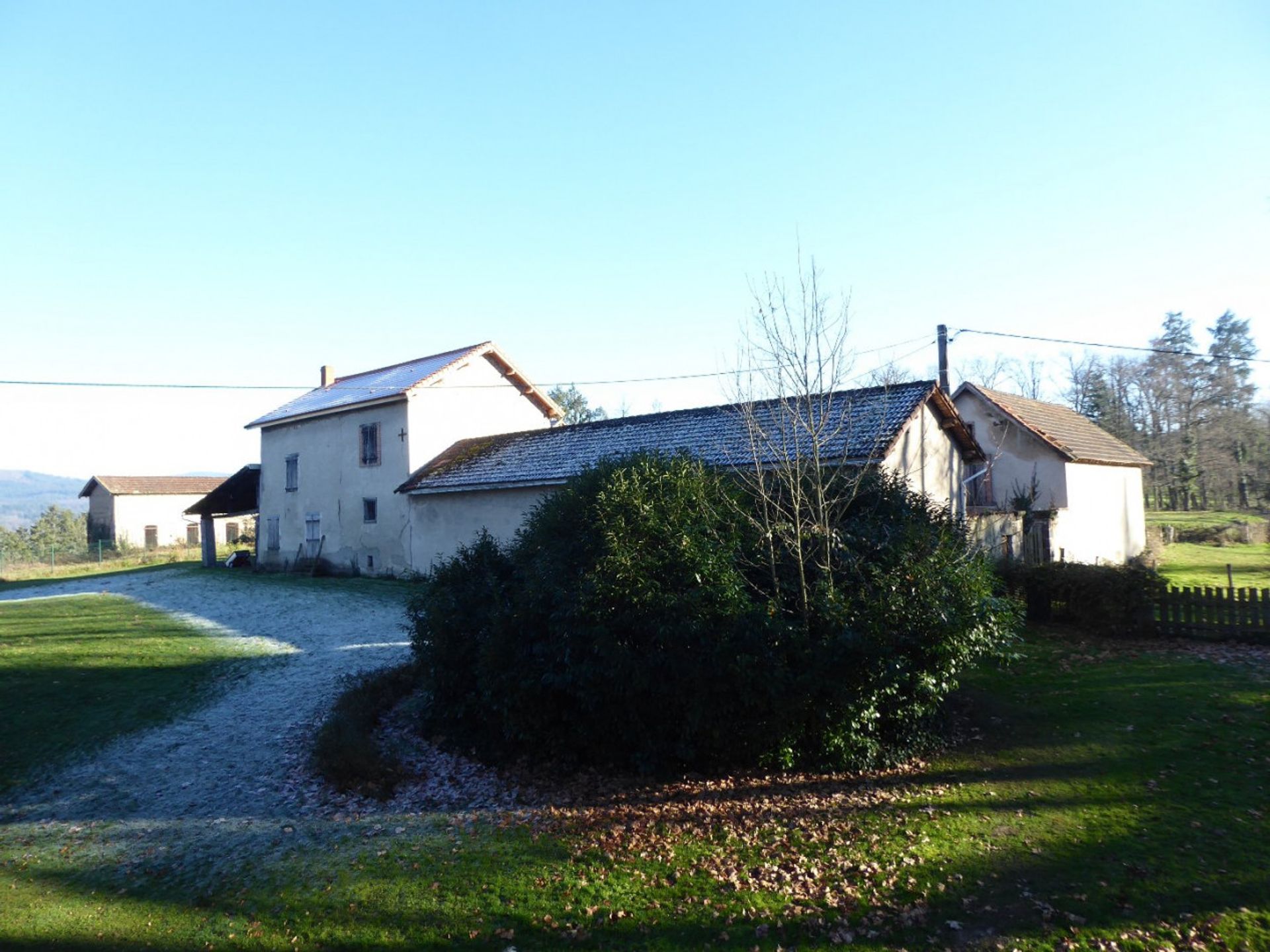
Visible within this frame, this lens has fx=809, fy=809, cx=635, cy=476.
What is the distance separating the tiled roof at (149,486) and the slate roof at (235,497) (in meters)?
23.5

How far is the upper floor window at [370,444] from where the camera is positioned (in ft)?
91.9

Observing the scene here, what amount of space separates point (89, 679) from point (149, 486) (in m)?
51.2

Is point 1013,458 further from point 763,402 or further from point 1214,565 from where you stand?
point 763,402

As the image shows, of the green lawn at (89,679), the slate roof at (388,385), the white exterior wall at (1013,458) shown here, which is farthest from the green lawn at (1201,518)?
the green lawn at (89,679)

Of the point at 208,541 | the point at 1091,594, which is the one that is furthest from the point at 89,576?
the point at 1091,594

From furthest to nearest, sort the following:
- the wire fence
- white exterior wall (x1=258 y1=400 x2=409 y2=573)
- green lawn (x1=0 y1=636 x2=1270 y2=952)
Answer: the wire fence
white exterior wall (x1=258 y1=400 x2=409 y2=573)
green lawn (x1=0 y1=636 x2=1270 y2=952)

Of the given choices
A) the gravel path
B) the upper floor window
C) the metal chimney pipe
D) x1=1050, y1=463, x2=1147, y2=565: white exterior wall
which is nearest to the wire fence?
the upper floor window

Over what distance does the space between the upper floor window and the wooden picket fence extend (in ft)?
75.2

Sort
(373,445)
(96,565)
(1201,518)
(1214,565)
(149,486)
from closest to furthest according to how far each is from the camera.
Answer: (1214,565)
(373,445)
(1201,518)
(96,565)
(149,486)

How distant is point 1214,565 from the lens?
2609 centimetres

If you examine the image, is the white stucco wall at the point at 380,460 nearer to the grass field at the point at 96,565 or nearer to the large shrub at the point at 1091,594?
the grass field at the point at 96,565

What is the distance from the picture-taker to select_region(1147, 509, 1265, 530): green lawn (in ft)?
121

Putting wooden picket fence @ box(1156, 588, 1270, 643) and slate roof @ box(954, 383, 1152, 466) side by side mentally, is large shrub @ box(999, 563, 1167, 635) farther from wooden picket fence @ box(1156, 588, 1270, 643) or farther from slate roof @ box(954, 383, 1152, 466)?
slate roof @ box(954, 383, 1152, 466)

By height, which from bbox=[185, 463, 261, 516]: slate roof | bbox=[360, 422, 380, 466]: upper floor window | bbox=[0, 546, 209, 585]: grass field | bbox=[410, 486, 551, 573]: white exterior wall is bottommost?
bbox=[0, 546, 209, 585]: grass field
